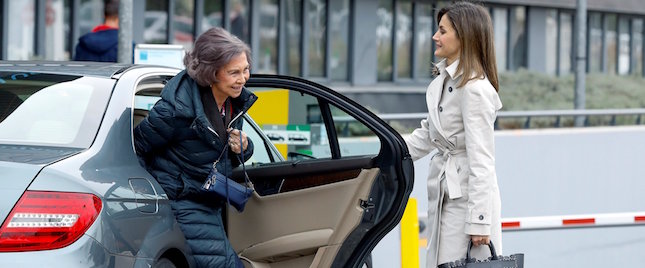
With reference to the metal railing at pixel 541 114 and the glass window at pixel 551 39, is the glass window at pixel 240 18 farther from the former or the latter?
the glass window at pixel 551 39

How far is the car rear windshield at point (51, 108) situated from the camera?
421cm

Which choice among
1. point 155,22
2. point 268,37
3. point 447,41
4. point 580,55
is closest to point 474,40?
point 447,41

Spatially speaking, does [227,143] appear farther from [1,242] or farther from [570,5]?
[570,5]

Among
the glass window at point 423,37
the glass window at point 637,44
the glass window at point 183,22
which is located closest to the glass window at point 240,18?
the glass window at point 183,22

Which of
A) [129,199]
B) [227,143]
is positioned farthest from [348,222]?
[129,199]

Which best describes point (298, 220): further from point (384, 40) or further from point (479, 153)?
point (384, 40)

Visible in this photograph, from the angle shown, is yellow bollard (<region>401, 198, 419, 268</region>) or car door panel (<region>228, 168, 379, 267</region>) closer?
car door panel (<region>228, 168, 379, 267</region>)

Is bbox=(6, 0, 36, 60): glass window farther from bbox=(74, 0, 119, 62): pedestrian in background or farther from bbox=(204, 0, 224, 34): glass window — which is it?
bbox=(74, 0, 119, 62): pedestrian in background

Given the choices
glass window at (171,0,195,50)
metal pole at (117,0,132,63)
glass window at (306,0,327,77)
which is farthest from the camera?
glass window at (306,0,327,77)

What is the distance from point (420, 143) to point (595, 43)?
2702cm

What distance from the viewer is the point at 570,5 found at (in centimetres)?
2808

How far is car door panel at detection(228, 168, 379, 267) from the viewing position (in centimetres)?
539

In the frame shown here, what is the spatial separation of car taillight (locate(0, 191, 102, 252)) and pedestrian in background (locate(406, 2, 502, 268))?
1.69m

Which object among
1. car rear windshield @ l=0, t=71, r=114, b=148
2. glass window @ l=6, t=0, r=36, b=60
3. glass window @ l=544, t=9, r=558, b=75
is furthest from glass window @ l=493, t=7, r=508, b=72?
car rear windshield @ l=0, t=71, r=114, b=148
